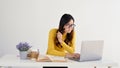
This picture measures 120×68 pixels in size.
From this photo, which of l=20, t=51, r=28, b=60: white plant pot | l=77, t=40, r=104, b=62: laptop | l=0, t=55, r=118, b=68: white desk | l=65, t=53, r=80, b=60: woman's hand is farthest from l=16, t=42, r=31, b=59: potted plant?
l=77, t=40, r=104, b=62: laptop

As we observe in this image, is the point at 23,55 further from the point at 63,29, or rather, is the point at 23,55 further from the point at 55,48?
the point at 63,29

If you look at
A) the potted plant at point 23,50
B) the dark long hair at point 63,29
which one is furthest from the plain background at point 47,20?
the potted plant at point 23,50

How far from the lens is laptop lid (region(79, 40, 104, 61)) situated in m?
2.55

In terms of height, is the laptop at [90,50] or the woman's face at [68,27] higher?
the woman's face at [68,27]

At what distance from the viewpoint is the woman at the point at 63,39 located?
303cm

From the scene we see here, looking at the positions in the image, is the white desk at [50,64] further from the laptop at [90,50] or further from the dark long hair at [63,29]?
the dark long hair at [63,29]

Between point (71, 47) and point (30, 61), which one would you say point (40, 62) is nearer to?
point (30, 61)

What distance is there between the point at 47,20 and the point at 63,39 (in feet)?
3.63

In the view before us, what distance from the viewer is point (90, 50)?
260 centimetres

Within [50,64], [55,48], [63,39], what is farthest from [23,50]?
[63,39]

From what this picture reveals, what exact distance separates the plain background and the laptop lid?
1682 mm

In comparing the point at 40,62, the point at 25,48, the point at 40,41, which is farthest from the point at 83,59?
the point at 40,41

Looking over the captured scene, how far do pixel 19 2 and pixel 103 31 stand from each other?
1594 mm

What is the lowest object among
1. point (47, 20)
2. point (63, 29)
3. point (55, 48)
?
point (55, 48)
